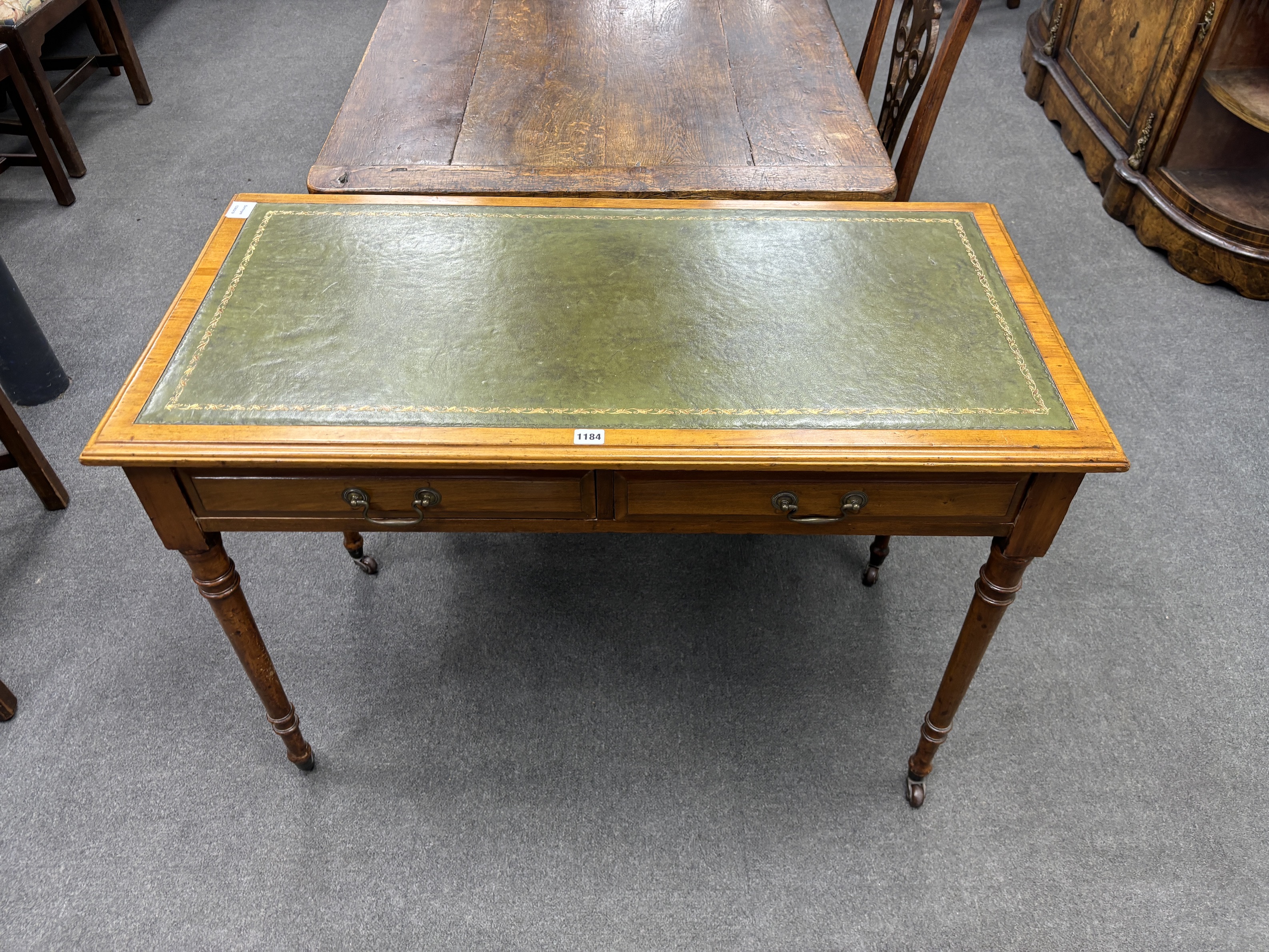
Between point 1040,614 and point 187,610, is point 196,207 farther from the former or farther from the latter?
point 1040,614

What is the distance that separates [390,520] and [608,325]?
0.45m

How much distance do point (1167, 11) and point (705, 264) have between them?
2396 mm

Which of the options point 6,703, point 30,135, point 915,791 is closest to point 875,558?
point 915,791

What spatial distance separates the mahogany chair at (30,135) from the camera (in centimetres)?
302

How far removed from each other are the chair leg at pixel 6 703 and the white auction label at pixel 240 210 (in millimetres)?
1067

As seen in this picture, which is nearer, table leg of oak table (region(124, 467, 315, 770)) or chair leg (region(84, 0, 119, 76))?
table leg of oak table (region(124, 467, 315, 770))

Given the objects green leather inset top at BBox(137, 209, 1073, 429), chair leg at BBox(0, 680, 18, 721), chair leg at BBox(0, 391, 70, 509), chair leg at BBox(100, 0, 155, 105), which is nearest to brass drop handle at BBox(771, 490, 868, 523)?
green leather inset top at BBox(137, 209, 1073, 429)

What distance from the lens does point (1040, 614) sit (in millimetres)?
2145

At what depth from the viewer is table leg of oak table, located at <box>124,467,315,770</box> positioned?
4.37 feet

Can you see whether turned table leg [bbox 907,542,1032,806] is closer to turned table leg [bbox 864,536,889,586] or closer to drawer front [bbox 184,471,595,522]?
turned table leg [bbox 864,536,889,586]

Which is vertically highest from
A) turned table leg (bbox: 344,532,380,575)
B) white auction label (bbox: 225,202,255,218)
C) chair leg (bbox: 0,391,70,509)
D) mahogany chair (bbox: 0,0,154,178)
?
white auction label (bbox: 225,202,255,218)

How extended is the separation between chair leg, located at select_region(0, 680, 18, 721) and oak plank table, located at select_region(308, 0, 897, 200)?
120 centimetres

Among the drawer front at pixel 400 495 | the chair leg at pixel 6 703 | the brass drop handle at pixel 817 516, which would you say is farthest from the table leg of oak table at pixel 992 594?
the chair leg at pixel 6 703

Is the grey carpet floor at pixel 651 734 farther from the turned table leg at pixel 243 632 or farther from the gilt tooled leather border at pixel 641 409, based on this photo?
the gilt tooled leather border at pixel 641 409
